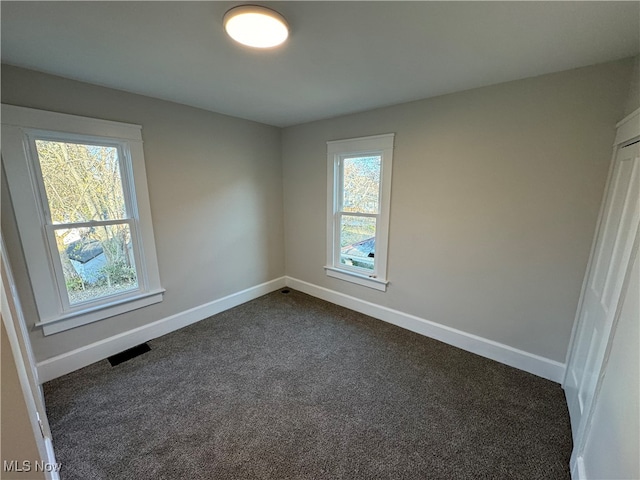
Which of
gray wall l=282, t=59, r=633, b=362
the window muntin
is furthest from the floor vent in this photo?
gray wall l=282, t=59, r=633, b=362

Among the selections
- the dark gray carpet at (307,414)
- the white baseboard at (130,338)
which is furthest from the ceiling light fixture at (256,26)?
the white baseboard at (130,338)

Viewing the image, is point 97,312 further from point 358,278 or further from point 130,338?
point 358,278

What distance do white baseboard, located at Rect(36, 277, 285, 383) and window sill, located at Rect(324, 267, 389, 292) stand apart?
1105 mm

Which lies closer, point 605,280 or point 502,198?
point 605,280

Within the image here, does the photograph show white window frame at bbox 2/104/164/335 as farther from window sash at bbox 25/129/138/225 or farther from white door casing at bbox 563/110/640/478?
white door casing at bbox 563/110/640/478

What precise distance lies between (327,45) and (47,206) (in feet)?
7.67

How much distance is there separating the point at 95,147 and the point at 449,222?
317 cm

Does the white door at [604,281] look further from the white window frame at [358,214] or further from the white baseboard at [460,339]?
the white window frame at [358,214]

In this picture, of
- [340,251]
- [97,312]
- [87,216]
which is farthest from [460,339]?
[87,216]

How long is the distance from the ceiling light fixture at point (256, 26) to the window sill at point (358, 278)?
240 cm

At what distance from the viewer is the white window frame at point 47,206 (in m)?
1.84

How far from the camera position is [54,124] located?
1946 mm

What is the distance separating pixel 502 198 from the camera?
2141mm

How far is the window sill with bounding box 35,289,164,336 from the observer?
2084 millimetres
